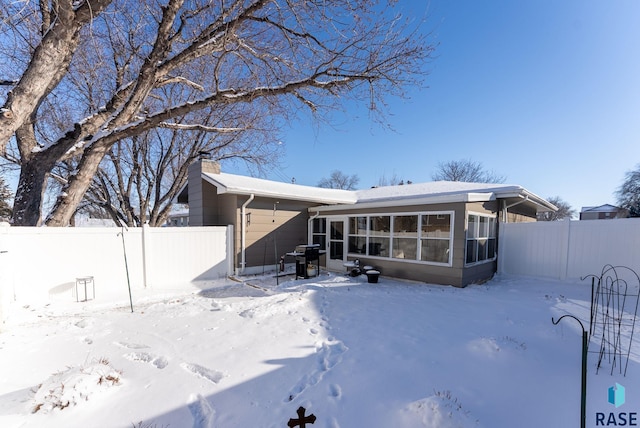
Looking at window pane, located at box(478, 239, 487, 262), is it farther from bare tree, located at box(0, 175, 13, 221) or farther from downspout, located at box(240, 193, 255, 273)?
bare tree, located at box(0, 175, 13, 221)

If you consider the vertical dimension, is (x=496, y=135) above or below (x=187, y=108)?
above

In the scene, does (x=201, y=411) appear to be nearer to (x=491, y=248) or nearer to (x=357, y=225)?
(x=357, y=225)

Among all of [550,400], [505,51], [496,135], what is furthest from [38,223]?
[496,135]

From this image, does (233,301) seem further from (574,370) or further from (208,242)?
(574,370)

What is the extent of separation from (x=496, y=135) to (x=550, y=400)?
11242 millimetres

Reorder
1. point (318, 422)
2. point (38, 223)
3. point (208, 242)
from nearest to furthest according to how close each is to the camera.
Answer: point (318, 422) → point (38, 223) → point (208, 242)

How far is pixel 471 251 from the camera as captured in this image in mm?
7293

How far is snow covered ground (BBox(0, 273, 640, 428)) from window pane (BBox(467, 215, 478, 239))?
2.22m

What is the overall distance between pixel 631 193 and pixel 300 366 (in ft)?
113

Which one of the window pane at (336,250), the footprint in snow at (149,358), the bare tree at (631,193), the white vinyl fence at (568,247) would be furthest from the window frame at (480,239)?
the bare tree at (631,193)

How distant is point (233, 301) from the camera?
5.74m

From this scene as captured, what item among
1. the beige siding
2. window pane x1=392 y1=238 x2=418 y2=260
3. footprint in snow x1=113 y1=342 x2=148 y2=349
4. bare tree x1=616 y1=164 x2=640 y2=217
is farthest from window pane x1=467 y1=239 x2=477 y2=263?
bare tree x1=616 y1=164 x2=640 y2=217

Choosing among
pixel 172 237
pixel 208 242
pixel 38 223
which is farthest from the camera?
pixel 208 242

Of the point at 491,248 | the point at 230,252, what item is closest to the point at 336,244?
the point at 230,252
